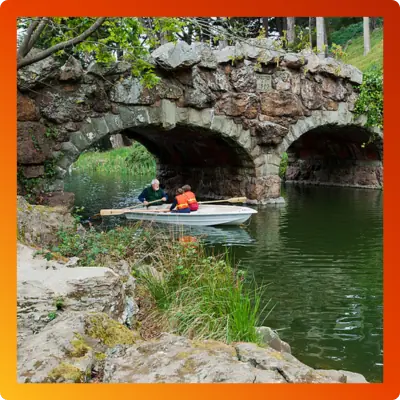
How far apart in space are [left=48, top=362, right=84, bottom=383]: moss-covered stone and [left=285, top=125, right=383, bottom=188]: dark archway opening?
49.5ft

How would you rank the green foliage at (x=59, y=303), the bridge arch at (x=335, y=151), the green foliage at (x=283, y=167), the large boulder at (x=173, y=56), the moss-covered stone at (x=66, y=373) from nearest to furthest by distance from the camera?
the moss-covered stone at (x=66, y=373) → the green foliage at (x=59, y=303) → the large boulder at (x=173, y=56) → the bridge arch at (x=335, y=151) → the green foliage at (x=283, y=167)

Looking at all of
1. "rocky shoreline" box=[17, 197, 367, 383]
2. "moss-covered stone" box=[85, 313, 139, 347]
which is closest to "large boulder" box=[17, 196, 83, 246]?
"rocky shoreline" box=[17, 197, 367, 383]

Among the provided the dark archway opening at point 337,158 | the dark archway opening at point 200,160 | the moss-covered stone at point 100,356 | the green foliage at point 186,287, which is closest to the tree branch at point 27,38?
the green foliage at point 186,287

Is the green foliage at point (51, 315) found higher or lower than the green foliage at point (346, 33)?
lower

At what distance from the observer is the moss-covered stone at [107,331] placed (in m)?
2.99

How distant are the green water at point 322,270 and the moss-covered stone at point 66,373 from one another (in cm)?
254

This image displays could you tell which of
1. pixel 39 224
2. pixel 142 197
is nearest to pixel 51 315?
pixel 39 224

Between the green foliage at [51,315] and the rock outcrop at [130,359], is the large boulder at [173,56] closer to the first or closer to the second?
the green foliage at [51,315]

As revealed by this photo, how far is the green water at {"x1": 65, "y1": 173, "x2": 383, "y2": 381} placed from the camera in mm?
4750

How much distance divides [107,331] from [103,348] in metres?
0.18

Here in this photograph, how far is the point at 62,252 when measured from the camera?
16.8 feet

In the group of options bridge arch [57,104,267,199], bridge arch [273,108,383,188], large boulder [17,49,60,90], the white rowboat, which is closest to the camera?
large boulder [17,49,60,90]

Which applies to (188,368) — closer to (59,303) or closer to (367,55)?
(59,303)

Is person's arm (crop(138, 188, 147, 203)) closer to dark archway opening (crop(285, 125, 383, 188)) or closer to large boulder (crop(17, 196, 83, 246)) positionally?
large boulder (crop(17, 196, 83, 246))
